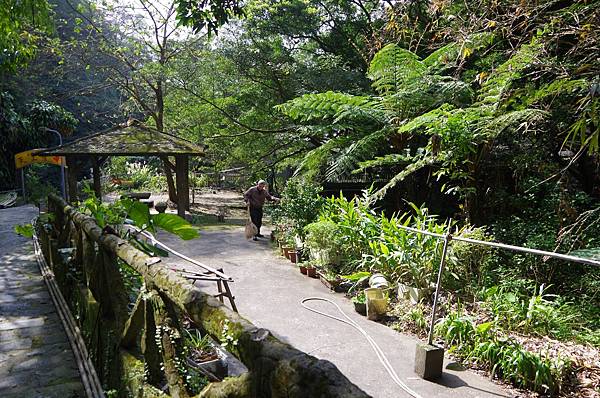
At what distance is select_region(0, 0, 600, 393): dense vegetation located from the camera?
458cm

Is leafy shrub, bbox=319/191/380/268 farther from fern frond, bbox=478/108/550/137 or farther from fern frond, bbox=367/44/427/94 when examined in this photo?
fern frond, bbox=367/44/427/94

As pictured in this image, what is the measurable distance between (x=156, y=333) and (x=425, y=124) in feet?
18.5

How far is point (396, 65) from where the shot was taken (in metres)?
7.76

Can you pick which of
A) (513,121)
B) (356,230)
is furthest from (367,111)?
(513,121)

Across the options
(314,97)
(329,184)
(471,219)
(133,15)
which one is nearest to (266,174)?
(329,184)

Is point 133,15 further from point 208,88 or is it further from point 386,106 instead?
point 386,106

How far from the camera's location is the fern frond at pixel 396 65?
295 inches

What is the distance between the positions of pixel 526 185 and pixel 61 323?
6580 millimetres

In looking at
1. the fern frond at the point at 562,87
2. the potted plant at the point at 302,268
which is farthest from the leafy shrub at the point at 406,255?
the fern frond at the point at 562,87

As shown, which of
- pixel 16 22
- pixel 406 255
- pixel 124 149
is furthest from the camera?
pixel 124 149

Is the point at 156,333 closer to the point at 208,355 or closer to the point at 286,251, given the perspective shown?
the point at 208,355

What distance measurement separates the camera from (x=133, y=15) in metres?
16.2

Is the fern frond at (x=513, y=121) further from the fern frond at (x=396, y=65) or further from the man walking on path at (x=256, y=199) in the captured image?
the man walking on path at (x=256, y=199)

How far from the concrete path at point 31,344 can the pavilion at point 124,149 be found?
536cm
